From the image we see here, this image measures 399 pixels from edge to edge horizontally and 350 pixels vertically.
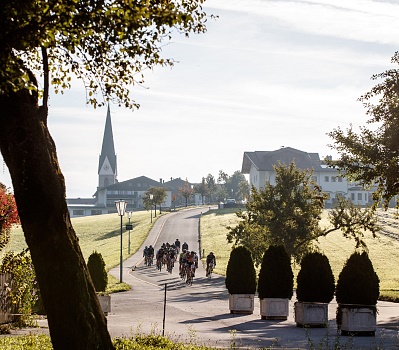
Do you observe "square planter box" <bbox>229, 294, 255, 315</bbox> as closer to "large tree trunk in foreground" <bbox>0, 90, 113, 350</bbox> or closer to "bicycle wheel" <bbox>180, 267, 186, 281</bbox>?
"large tree trunk in foreground" <bbox>0, 90, 113, 350</bbox>

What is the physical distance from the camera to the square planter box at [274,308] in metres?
23.6

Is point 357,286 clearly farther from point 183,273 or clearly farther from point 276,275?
point 183,273

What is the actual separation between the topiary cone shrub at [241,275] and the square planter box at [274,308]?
7.17 ft

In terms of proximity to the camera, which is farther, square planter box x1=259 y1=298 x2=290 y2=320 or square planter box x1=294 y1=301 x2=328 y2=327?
square planter box x1=259 y1=298 x2=290 y2=320

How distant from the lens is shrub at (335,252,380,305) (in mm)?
19328

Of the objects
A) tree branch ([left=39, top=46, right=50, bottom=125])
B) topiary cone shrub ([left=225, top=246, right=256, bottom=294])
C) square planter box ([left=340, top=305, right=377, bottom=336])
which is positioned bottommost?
square planter box ([left=340, top=305, right=377, bottom=336])

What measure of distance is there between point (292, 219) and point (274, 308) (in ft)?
69.1

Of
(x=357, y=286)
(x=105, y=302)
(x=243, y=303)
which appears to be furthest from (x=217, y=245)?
(x=357, y=286)

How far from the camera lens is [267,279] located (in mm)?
23328

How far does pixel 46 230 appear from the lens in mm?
10703

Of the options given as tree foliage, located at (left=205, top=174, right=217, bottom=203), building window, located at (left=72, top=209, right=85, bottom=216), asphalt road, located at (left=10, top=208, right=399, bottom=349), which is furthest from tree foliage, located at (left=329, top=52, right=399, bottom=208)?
building window, located at (left=72, top=209, right=85, bottom=216)

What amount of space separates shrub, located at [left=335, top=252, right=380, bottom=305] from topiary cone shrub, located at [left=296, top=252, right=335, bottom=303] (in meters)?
1.29

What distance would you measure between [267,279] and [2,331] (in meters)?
7.84

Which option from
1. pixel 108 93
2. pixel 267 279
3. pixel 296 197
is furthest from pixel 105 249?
pixel 108 93
